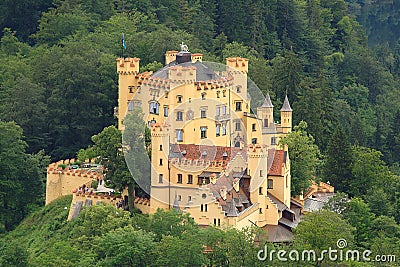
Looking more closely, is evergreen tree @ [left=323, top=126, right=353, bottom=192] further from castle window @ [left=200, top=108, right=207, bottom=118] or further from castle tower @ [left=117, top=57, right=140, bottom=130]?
castle tower @ [left=117, top=57, right=140, bottom=130]

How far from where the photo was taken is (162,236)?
68.4m

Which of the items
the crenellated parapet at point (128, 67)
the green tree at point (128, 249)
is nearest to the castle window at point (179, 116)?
the crenellated parapet at point (128, 67)

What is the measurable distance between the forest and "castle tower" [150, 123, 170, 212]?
7.45 ft

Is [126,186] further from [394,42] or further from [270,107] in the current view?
[394,42]

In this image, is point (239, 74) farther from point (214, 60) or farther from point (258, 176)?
point (258, 176)

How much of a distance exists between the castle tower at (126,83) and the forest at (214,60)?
461 centimetres

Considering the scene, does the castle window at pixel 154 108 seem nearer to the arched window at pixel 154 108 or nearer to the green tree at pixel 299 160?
the arched window at pixel 154 108

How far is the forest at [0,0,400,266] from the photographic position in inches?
3152

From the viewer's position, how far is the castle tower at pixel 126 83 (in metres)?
81.6

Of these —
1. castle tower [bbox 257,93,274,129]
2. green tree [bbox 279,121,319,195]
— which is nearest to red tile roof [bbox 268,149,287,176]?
green tree [bbox 279,121,319,195]

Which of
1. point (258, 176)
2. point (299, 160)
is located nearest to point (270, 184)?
point (258, 176)

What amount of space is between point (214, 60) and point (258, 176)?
23.9m

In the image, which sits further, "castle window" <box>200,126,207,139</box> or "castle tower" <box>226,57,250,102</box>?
"castle tower" <box>226,57,250,102</box>

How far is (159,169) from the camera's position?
71938mm
